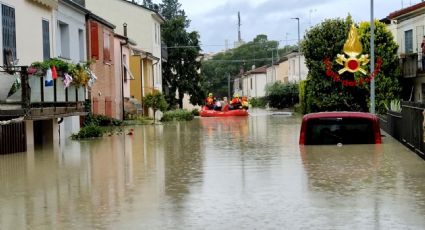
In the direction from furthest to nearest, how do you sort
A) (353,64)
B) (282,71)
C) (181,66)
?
(282,71) < (181,66) < (353,64)

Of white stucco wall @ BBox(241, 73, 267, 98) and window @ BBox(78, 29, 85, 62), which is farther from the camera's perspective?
white stucco wall @ BBox(241, 73, 267, 98)

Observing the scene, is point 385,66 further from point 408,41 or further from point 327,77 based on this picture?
point 327,77

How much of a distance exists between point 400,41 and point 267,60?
96.8 metres

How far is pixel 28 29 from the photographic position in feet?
77.5

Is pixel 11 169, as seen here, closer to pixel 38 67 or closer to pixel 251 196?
pixel 38 67

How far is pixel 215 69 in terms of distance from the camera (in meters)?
139

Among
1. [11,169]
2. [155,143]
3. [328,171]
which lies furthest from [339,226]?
[155,143]

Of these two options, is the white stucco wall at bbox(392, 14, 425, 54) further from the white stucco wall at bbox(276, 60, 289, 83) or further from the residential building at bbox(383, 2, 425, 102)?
the white stucco wall at bbox(276, 60, 289, 83)

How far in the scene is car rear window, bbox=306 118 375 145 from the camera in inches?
819

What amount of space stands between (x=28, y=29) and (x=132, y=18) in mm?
33642

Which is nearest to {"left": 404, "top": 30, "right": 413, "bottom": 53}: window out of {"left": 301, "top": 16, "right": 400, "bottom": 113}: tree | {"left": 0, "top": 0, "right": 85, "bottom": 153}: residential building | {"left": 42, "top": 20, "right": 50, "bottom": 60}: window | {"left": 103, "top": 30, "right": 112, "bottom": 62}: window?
{"left": 301, "top": 16, "right": 400, "bottom": 113}: tree

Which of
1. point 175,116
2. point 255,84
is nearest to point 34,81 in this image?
point 175,116

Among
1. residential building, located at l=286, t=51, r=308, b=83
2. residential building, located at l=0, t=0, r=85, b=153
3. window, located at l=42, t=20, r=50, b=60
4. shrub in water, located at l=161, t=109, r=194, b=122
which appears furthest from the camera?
residential building, located at l=286, t=51, r=308, b=83

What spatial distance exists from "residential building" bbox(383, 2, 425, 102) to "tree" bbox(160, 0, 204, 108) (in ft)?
82.8
